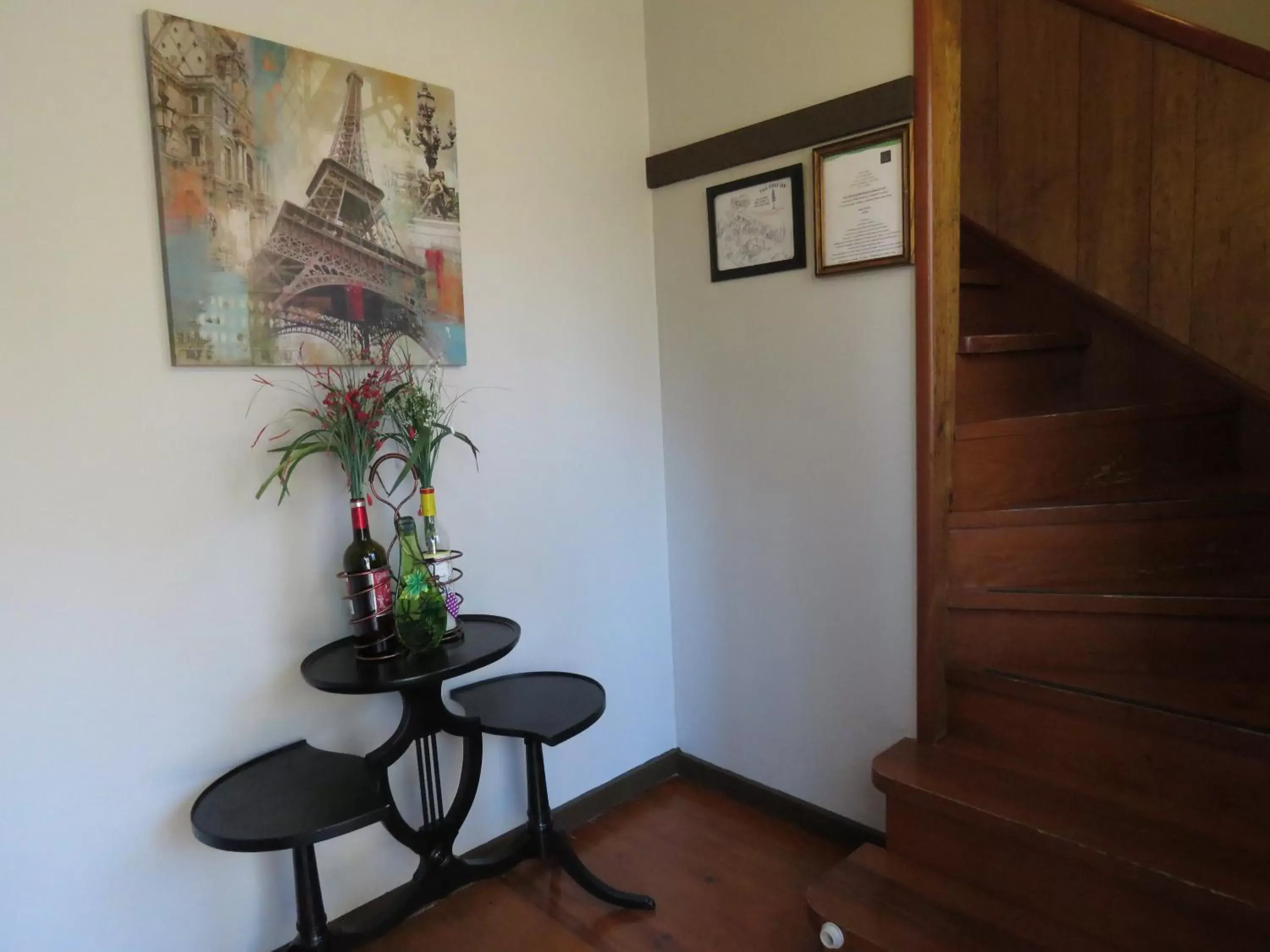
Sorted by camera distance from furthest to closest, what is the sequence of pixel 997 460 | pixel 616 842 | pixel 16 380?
1. pixel 616 842
2. pixel 997 460
3. pixel 16 380

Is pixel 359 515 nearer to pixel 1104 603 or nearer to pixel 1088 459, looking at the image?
pixel 1104 603

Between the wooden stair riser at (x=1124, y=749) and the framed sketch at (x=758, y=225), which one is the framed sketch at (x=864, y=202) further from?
the wooden stair riser at (x=1124, y=749)

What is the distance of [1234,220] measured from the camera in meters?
2.16

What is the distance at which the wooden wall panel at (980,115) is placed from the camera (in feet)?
8.75

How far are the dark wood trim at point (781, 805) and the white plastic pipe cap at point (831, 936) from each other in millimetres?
569

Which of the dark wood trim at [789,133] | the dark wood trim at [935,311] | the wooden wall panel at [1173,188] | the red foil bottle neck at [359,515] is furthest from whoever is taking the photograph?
the wooden wall panel at [1173,188]

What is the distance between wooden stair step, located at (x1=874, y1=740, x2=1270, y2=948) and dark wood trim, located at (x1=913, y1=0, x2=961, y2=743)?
0.56 ft

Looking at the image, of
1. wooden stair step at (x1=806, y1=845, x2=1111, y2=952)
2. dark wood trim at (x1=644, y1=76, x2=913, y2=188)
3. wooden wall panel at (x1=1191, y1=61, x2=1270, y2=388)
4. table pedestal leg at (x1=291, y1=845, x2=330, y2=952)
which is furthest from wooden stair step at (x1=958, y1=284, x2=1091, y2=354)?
table pedestal leg at (x1=291, y1=845, x2=330, y2=952)

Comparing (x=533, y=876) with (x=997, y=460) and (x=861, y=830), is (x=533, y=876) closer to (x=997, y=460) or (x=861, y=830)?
(x=861, y=830)

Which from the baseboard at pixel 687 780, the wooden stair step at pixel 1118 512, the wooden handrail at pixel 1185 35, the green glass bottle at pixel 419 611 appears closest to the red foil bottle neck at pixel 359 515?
the green glass bottle at pixel 419 611

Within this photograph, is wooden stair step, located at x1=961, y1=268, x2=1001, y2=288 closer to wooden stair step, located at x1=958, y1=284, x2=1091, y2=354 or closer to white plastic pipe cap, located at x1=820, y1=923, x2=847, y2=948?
wooden stair step, located at x1=958, y1=284, x2=1091, y2=354

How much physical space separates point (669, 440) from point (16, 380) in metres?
1.69

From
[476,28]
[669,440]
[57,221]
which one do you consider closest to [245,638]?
[57,221]

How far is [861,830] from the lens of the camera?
212cm
